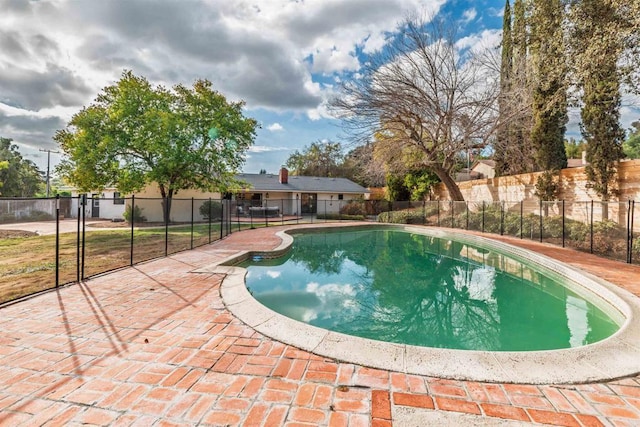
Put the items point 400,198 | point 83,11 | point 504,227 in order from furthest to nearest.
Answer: point 400,198
point 504,227
point 83,11

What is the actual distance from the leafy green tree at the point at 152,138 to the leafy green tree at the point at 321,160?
22.2 m

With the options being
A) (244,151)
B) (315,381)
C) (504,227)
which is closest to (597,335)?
(315,381)

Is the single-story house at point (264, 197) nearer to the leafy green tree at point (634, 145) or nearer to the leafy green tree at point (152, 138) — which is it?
the leafy green tree at point (152, 138)

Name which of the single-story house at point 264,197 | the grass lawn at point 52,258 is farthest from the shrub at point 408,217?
the grass lawn at point 52,258

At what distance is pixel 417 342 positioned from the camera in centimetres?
394

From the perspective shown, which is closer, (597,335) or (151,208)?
(597,335)

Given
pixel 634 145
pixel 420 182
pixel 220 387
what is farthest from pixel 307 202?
pixel 634 145

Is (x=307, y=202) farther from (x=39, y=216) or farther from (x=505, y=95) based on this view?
(x=39, y=216)

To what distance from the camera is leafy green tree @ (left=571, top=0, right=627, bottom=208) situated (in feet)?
20.6

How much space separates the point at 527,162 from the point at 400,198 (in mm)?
8933

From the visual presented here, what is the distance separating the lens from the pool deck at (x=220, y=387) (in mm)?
1917

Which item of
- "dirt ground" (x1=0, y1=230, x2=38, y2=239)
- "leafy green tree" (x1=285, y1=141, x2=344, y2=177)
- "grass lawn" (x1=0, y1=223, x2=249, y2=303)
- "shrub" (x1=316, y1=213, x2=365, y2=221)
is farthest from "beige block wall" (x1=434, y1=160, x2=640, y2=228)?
"leafy green tree" (x1=285, y1=141, x2=344, y2=177)

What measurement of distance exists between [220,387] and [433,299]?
480 centimetres

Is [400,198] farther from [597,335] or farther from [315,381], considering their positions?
[315,381]
